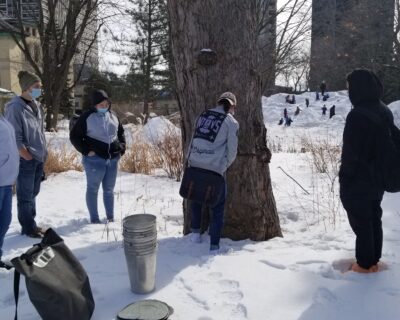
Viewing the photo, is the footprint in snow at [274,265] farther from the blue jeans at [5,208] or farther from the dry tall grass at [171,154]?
the dry tall grass at [171,154]

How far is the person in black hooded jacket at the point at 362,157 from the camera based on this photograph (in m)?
3.15

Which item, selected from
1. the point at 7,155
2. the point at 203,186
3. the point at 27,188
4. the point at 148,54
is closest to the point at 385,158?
the point at 203,186

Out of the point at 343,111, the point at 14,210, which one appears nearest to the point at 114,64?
the point at 343,111

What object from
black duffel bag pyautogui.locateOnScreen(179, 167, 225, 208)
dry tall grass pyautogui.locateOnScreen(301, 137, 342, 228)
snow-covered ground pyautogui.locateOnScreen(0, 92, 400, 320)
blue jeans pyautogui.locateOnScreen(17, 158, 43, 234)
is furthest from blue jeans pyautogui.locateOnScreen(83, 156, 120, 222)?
dry tall grass pyautogui.locateOnScreen(301, 137, 342, 228)

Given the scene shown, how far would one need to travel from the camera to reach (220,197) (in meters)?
4.03

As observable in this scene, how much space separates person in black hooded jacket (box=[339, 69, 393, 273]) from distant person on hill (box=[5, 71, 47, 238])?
3.05 m

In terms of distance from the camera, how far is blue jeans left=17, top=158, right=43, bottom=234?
448 centimetres

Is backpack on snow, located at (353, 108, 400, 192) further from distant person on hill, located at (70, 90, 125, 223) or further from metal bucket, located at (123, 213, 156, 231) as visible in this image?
distant person on hill, located at (70, 90, 125, 223)

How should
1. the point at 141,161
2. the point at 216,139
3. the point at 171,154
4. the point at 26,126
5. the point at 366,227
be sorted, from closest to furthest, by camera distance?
the point at 366,227 < the point at 216,139 < the point at 26,126 < the point at 171,154 < the point at 141,161

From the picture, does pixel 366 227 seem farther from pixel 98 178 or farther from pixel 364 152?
pixel 98 178

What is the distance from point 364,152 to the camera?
317cm

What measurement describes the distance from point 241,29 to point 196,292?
2592mm

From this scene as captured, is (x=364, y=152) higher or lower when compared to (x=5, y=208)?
higher

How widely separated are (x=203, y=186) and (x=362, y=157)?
4.60ft
